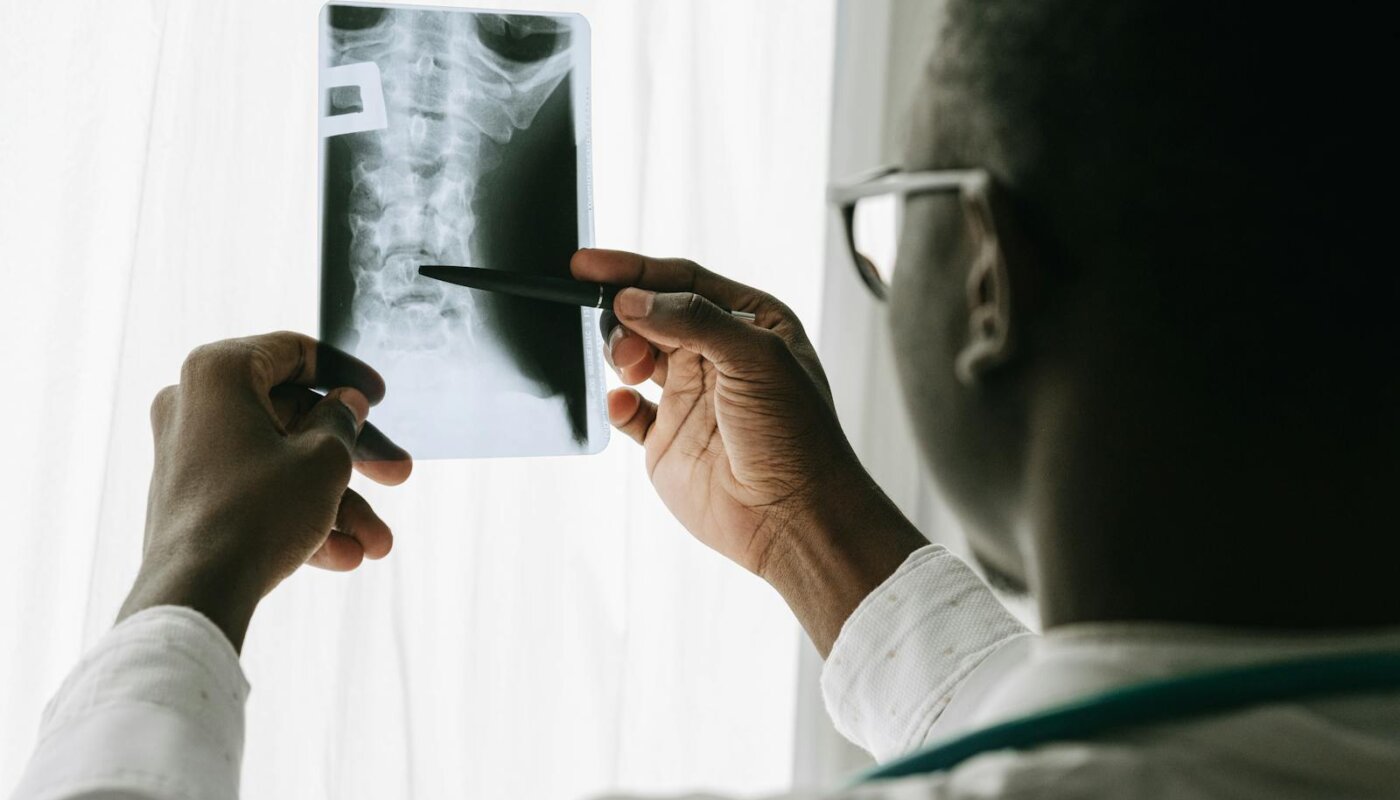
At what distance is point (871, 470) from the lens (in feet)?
4.14

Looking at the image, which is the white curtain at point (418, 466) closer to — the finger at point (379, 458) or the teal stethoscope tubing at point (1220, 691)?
the finger at point (379, 458)

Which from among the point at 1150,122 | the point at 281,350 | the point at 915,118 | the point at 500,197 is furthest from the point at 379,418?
the point at 1150,122

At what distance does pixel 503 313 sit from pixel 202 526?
302 mm

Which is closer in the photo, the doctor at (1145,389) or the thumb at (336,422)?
the doctor at (1145,389)

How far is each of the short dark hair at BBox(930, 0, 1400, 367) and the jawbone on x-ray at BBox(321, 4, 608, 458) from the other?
527 mm

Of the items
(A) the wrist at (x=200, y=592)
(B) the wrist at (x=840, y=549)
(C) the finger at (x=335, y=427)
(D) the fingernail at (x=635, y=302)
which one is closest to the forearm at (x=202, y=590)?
(A) the wrist at (x=200, y=592)

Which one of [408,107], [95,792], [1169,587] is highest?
[408,107]

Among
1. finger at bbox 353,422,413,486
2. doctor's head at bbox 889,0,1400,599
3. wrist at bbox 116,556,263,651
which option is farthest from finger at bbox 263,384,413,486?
doctor's head at bbox 889,0,1400,599

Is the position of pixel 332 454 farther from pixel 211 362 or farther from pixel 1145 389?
pixel 1145 389

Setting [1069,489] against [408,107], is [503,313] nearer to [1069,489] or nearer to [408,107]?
[408,107]

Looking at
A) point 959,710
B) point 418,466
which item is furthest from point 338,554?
point 959,710

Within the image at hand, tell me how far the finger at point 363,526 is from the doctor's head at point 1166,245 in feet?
1.69

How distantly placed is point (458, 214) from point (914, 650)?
48cm

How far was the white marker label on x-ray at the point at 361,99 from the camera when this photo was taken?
2.89ft
